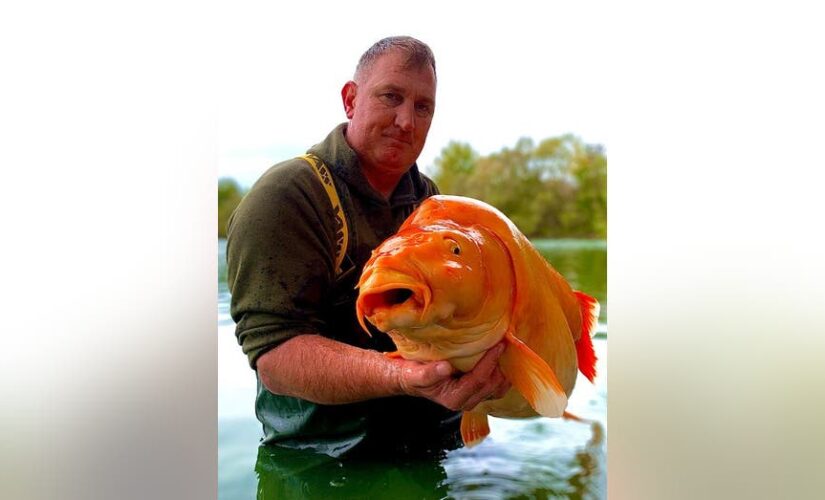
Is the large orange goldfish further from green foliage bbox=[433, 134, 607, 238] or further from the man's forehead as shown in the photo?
the man's forehead

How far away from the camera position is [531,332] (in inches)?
→ 58.3

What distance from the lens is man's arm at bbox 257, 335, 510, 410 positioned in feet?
4.64

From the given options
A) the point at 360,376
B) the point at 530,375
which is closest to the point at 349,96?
the point at 360,376

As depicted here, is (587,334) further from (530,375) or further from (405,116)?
(405,116)

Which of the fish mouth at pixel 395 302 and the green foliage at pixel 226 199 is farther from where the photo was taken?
the green foliage at pixel 226 199

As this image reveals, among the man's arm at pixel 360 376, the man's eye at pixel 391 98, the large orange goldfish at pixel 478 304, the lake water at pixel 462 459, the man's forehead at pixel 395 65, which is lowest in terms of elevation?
the lake water at pixel 462 459

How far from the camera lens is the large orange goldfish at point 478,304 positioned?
1.26m

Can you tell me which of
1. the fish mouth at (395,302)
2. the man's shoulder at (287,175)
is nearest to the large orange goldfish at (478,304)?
the fish mouth at (395,302)

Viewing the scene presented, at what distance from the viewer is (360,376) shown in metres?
1.55

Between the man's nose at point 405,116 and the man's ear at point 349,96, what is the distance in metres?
0.09

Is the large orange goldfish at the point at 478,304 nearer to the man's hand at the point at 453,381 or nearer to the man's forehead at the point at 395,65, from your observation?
the man's hand at the point at 453,381
